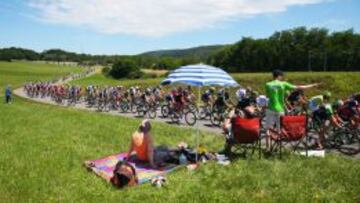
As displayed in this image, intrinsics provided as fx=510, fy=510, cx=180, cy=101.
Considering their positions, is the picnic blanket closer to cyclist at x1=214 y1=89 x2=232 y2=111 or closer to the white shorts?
the white shorts

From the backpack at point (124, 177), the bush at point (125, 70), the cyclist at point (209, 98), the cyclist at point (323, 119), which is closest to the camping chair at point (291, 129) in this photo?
the cyclist at point (323, 119)

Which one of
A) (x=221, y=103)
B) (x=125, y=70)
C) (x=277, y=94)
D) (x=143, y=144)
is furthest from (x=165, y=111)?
(x=125, y=70)

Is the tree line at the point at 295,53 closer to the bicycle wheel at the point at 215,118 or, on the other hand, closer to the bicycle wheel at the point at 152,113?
the bicycle wheel at the point at 152,113

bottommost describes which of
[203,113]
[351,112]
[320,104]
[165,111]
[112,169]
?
[165,111]

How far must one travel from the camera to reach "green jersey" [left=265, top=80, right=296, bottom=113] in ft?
45.6

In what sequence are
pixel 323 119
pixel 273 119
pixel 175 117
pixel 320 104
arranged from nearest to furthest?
pixel 273 119 → pixel 323 119 → pixel 320 104 → pixel 175 117

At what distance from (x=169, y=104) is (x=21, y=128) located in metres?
7.57

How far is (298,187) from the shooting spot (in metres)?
10.8

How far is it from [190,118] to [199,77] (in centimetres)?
1184

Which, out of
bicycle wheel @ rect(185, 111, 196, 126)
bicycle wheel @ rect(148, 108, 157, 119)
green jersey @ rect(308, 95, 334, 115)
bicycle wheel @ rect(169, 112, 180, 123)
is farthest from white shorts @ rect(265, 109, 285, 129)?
bicycle wheel @ rect(148, 108, 157, 119)

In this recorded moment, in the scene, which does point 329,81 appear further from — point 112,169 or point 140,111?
point 112,169

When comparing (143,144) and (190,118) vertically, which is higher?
(143,144)

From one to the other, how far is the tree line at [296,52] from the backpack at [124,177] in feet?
262

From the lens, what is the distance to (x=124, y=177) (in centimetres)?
A: 1139
